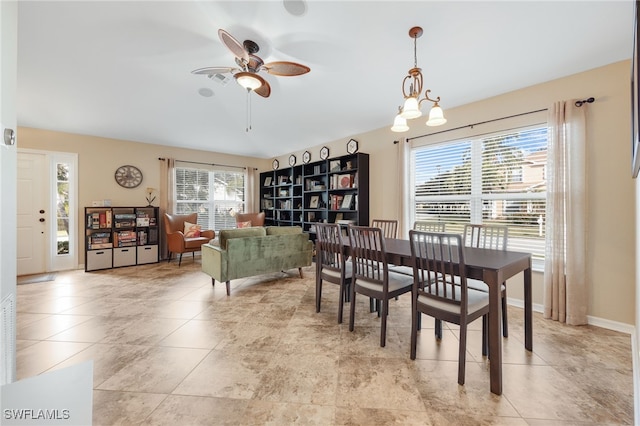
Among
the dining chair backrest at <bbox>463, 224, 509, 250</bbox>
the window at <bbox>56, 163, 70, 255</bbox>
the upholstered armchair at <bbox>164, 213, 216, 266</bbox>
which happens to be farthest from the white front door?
the dining chair backrest at <bbox>463, 224, 509, 250</bbox>

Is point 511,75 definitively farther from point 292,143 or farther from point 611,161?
point 292,143

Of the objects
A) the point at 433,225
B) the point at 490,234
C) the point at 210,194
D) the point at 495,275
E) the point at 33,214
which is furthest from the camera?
the point at 210,194

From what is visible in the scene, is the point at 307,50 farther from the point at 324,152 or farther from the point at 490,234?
the point at 324,152

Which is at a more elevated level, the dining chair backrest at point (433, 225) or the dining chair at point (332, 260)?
the dining chair backrest at point (433, 225)

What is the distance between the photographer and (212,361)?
1.92 m

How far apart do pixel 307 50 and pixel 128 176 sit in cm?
474

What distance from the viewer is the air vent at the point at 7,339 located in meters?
1.33

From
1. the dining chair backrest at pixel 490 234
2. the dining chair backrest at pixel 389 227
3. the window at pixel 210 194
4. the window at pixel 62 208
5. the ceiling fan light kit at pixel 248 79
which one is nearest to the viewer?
the ceiling fan light kit at pixel 248 79

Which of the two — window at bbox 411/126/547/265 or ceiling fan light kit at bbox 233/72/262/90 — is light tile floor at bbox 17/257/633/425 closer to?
window at bbox 411/126/547/265

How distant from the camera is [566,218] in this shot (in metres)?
2.56

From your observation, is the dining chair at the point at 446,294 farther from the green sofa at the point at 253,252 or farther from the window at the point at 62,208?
the window at the point at 62,208

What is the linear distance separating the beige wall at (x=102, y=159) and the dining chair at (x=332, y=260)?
460cm

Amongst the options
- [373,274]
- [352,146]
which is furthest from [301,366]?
[352,146]

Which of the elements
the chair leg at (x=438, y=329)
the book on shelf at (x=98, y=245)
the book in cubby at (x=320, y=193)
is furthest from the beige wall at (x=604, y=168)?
the book on shelf at (x=98, y=245)
